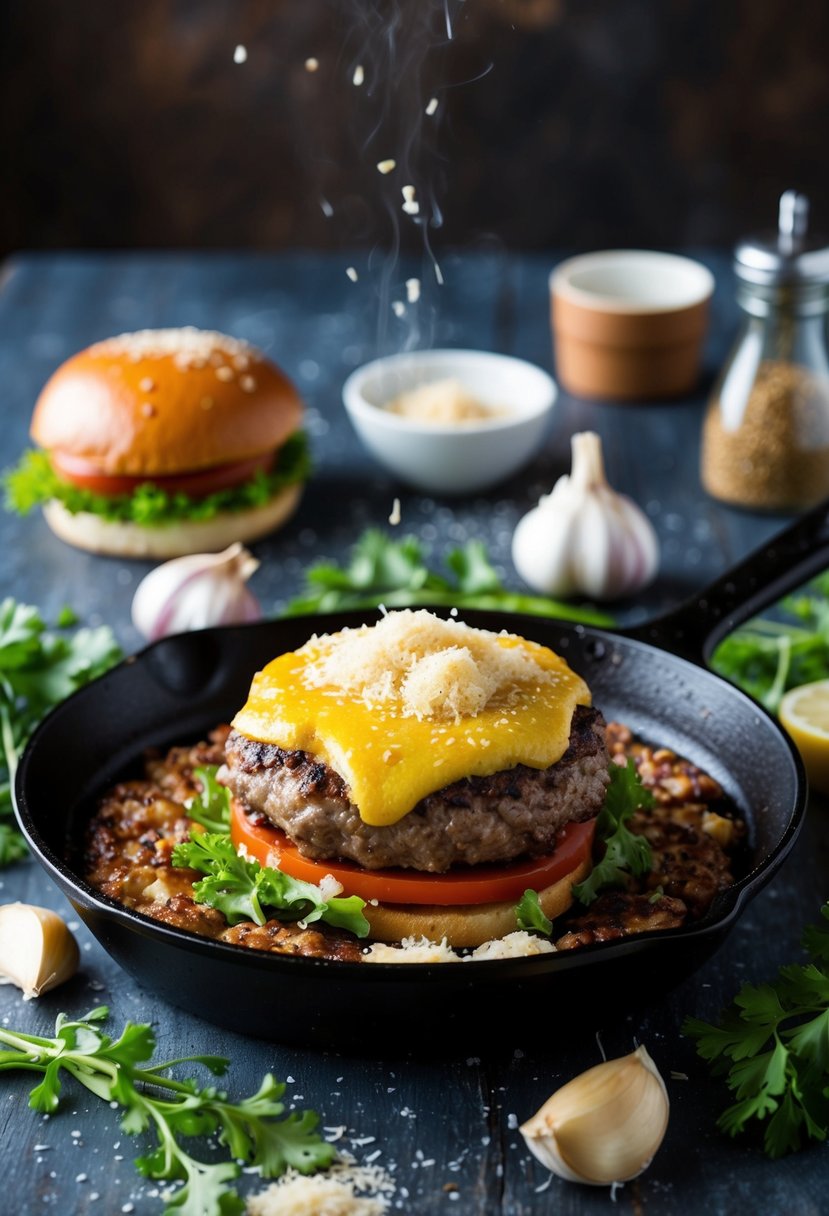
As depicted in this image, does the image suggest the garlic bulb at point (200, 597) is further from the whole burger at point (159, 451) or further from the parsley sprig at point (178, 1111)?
the parsley sprig at point (178, 1111)

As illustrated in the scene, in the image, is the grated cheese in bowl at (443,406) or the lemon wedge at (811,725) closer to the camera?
the lemon wedge at (811,725)

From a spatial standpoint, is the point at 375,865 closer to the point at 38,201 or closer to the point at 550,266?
the point at 550,266

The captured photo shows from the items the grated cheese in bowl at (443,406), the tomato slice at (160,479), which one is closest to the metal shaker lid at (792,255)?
the grated cheese in bowl at (443,406)

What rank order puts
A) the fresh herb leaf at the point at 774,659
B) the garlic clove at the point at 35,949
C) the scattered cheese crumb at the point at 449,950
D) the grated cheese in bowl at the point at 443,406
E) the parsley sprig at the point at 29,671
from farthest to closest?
1. the grated cheese in bowl at the point at 443,406
2. the fresh herb leaf at the point at 774,659
3. the parsley sprig at the point at 29,671
4. the garlic clove at the point at 35,949
5. the scattered cheese crumb at the point at 449,950

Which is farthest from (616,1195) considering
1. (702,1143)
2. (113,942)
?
(113,942)

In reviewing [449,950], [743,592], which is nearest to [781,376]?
[743,592]

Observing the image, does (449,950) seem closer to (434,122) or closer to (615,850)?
(615,850)

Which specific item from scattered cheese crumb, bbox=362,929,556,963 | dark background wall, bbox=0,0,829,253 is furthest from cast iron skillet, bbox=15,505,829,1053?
dark background wall, bbox=0,0,829,253
